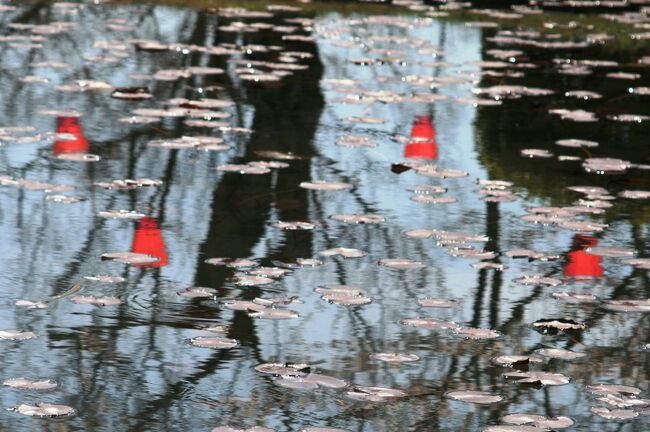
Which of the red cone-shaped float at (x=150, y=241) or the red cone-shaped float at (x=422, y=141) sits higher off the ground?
the red cone-shaped float at (x=422, y=141)

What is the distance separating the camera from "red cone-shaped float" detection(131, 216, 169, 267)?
574cm

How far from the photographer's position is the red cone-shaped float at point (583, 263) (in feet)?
19.2

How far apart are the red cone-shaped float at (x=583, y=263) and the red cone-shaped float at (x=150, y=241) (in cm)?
160

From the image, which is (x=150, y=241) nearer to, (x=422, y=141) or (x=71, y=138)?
(x=71, y=138)

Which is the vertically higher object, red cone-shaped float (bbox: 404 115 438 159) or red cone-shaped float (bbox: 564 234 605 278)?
red cone-shaped float (bbox: 404 115 438 159)

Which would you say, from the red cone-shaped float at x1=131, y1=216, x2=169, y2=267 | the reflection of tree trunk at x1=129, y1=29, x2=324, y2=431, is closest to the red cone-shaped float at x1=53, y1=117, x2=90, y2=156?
the reflection of tree trunk at x1=129, y1=29, x2=324, y2=431

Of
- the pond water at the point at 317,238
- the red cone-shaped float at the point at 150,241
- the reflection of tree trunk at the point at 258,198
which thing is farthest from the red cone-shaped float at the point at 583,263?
the red cone-shaped float at the point at 150,241

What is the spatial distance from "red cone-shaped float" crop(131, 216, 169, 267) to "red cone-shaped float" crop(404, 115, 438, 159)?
2.16m

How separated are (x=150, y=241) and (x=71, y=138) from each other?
7.01ft

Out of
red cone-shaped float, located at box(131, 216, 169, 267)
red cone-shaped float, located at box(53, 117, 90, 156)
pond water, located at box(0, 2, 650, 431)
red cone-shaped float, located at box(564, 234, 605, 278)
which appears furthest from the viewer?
red cone-shaped float, located at box(53, 117, 90, 156)

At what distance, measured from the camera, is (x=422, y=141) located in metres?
8.37

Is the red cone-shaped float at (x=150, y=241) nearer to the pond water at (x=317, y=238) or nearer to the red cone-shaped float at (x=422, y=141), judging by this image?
the pond water at (x=317, y=238)

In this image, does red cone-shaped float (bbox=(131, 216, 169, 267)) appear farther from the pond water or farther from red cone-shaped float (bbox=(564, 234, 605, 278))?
red cone-shaped float (bbox=(564, 234, 605, 278))

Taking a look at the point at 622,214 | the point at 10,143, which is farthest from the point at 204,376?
the point at 10,143
